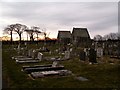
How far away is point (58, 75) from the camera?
12.1 m

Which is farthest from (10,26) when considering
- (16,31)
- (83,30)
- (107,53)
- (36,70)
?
(36,70)

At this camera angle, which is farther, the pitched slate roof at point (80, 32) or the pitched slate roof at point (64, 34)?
the pitched slate roof at point (64, 34)

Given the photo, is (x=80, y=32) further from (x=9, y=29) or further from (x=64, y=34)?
(x=9, y=29)

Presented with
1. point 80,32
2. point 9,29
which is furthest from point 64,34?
point 9,29

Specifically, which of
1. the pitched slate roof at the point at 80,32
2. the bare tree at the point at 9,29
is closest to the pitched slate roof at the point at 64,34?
the pitched slate roof at the point at 80,32

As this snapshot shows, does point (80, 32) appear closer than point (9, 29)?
Yes

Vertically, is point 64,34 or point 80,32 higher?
point 80,32

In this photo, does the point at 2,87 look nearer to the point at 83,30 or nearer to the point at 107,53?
the point at 107,53

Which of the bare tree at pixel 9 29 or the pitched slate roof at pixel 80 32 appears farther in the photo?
the bare tree at pixel 9 29

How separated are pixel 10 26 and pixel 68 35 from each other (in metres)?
24.7

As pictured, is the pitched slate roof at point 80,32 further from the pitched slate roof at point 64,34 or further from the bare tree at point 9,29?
the bare tree at point 9,29

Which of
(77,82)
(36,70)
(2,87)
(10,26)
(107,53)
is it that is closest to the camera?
(2,87)

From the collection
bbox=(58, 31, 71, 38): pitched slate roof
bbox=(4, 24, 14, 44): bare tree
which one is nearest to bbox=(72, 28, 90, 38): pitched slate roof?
bbox=(58, 31, 71, 38): pitched slate roof

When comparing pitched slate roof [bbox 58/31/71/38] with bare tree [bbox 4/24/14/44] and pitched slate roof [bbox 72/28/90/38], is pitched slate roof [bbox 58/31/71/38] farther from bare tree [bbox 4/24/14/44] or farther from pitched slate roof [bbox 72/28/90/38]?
bare tree [bbox 4/24/14/44]
